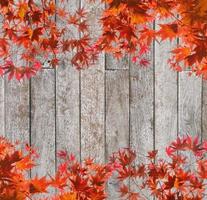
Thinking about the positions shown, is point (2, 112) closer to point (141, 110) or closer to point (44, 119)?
point (44, 119)

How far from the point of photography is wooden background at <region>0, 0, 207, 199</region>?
6.37 ft

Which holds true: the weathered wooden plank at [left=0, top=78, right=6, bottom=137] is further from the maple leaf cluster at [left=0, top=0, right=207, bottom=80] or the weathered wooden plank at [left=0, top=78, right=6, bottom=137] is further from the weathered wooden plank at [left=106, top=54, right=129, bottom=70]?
the weathered wooden plank at [left=106, top=54, right=129, bottom=70]

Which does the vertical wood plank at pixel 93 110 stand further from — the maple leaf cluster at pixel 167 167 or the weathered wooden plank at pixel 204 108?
the weathered wooden plank at pixel 204 108

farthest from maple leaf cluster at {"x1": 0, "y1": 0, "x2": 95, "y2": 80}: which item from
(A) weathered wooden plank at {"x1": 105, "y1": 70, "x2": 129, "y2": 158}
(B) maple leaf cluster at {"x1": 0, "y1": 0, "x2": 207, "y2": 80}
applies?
(A) weathered wooden plank at {"x1": 105, "y1": 70, "x2": 129, "y2": 158}

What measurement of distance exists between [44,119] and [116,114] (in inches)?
9.7

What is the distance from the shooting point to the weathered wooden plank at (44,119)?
1.94 m

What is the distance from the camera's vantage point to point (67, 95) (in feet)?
6.37

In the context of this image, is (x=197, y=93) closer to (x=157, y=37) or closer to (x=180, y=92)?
(x=180, y=92)

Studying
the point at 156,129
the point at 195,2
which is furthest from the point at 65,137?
the point at 195,2

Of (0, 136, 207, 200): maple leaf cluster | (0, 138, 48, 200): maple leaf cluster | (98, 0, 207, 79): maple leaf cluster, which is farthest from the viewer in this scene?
(0, 136, 207, 200): maple leaf cluster

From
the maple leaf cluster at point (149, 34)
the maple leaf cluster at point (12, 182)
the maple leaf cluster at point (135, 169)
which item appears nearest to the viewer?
the maple leaf cluster at point (12, 182)

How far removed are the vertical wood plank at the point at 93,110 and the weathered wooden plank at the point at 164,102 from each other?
0.61 feet

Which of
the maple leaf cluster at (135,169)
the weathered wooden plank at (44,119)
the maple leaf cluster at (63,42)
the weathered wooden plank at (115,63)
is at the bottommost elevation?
the maple leaf cluster at (135,169)

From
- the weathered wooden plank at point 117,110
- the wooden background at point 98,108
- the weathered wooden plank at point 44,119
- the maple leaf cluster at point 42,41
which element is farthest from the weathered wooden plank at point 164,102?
the weathered wooden plank at point 44,119
